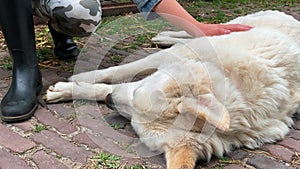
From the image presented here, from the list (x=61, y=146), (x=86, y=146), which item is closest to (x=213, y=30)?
(x=86, y=146)

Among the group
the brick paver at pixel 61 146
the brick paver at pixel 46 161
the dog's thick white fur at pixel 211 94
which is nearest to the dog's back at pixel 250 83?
the dog's thick white fur at pixel 211 94

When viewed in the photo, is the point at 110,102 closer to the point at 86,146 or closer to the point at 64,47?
the point at 86,146

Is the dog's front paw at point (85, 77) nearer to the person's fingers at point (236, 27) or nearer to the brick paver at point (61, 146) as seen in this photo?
the brick paver at point (61, 146)

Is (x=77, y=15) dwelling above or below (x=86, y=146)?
above

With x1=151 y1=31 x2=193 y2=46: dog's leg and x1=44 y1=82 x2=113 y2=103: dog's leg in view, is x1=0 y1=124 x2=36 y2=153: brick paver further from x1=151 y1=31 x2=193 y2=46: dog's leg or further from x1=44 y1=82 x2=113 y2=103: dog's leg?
x1=151 y1=31 x2=193 y2=46: dog's leg

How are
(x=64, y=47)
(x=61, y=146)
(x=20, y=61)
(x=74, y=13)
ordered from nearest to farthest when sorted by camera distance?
(x=61, y=146)
(x=20, y=61)
(x=74, y=13)
(x=64, y=47)

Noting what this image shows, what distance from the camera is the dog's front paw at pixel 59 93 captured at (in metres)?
2.79

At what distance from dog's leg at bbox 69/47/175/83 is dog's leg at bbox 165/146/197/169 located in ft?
3.12

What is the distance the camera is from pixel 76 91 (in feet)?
9.30

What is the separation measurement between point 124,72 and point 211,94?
3.27 feet

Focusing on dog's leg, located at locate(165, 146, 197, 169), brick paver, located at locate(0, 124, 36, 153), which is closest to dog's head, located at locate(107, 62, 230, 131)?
dog's leg, located at locate(165, 146, 197, 169)

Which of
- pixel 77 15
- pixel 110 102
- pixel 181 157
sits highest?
pixel 77 15

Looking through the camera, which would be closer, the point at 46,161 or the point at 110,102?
the point at 46,161

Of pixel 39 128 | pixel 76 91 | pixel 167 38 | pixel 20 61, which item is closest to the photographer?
pixel 39 128
